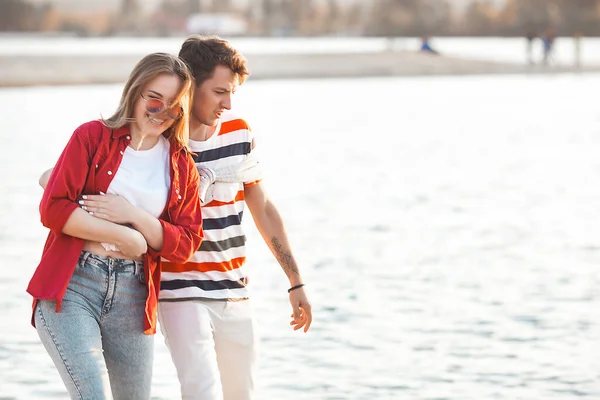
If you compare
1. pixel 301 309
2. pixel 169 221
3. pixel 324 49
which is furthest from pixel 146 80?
pixel 324 49

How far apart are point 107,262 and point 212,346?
54cm

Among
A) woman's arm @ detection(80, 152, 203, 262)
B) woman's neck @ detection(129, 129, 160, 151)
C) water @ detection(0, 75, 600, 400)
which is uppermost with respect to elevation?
woman's neck @ detection(129, 129, 160, 151)

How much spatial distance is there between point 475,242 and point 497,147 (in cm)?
1036

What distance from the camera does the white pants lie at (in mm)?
3760

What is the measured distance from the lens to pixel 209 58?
3793 mm

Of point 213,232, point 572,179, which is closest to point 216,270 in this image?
point 213,232

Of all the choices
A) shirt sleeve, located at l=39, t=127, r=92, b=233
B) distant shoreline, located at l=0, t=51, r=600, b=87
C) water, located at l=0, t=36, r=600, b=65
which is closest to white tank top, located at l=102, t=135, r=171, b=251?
shirt sleeve, located at l=39, t=127, r=92, b=233

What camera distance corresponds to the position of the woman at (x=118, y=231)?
11.2ft

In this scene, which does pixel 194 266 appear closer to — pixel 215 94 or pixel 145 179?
pixel 145 179

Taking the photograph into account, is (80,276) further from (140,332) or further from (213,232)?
(213,232)

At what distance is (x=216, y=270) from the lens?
391 centimetres

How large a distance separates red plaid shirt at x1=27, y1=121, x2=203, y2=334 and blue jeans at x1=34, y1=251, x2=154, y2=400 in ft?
0.12

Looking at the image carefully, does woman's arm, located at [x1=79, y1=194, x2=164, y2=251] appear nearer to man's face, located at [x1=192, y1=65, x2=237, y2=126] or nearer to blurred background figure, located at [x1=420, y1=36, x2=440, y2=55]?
man's face, located at [x1=192, y1=65, x2=237, y2=126]

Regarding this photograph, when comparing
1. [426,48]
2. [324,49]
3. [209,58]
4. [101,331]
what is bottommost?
[324,49]
